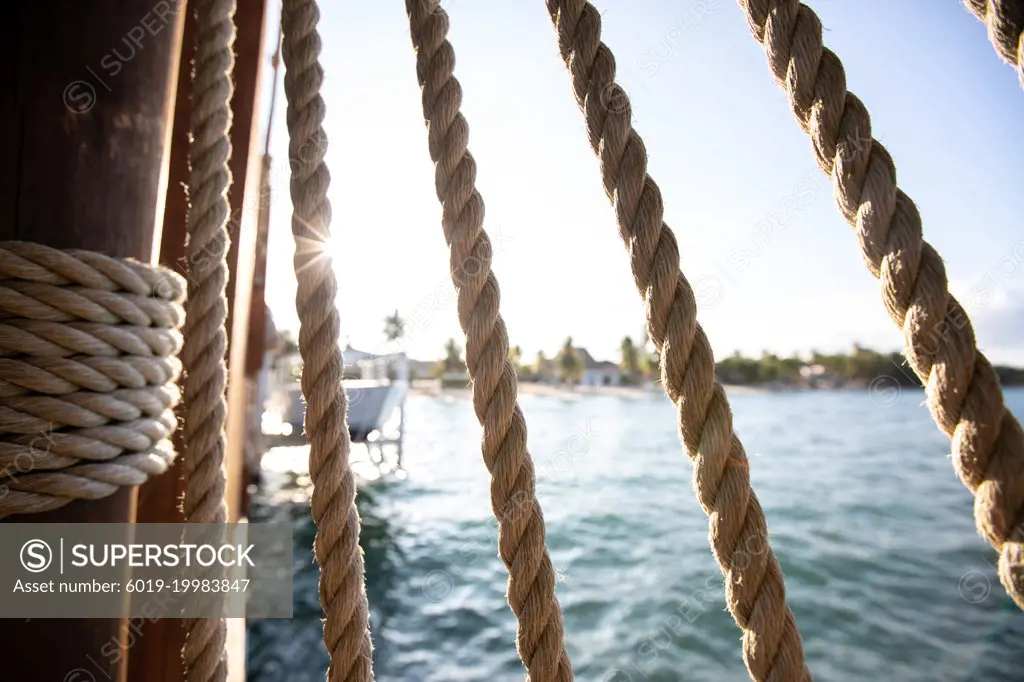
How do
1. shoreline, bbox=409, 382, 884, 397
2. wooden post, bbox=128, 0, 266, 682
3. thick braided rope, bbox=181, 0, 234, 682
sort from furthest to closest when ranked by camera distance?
shoreline, bbox=409, 382, 884, 397 → wooden post, bbox=128, 0, 266, 682 → thick braided rope, bbox=181, 0, 234, 682

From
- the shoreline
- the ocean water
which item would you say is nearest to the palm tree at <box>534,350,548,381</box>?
the shoreline

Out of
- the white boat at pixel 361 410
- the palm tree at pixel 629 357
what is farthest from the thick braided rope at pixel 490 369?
the palm tree at pixel 629 357

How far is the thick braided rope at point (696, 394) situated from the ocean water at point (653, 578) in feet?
3.36

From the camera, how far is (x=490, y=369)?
1.34 feet

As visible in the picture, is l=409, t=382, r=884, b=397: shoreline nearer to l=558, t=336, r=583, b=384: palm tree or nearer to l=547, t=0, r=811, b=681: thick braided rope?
l=558, t=336, r=583, b=384: palm tree

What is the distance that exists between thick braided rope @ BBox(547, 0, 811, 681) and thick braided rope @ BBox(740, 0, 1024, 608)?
0.10 m

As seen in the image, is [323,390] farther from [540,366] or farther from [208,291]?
[540,366]

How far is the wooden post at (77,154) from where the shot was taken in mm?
427

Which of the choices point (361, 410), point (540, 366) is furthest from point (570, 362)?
point (361, 410)

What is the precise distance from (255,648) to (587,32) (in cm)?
470

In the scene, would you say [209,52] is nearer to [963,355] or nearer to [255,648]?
[963,355]

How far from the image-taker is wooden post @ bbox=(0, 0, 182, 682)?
427mm

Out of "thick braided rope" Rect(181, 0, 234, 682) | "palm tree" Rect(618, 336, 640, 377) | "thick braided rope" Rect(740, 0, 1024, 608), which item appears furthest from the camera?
"palm tree" Rect(618, 336, 640, 377)

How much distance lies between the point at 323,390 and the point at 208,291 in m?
0.20
